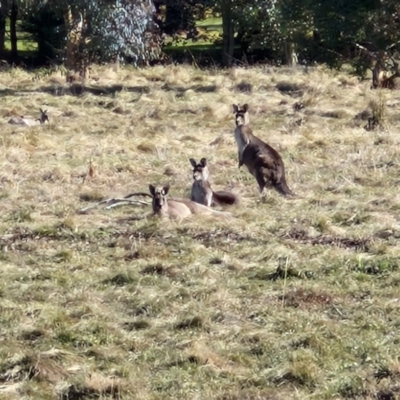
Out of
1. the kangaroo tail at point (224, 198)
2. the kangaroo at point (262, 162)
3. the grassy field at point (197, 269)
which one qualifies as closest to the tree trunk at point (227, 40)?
the grassy field at point (197, 269)

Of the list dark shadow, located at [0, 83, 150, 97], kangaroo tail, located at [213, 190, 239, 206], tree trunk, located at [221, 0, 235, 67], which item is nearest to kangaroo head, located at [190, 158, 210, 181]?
kangaroo tail, located at [213, 190, 239, 206]

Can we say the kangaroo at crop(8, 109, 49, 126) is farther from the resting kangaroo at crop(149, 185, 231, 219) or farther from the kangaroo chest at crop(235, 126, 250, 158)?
the resting kangaroo at crop(149, 185, 231, 219)

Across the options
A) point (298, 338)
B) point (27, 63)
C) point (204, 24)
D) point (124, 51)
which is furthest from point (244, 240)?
point (204, 24)

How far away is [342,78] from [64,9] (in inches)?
254

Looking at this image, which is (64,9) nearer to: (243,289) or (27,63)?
(27,63)

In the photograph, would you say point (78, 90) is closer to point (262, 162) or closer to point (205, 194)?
point (262, 162)

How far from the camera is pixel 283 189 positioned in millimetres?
13125

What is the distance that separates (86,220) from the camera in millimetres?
11820

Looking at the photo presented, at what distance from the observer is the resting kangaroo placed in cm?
1172

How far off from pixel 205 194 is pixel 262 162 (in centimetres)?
124

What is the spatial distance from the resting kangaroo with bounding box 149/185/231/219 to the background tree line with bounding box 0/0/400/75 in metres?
2.06

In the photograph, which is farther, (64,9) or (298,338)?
(64,9)

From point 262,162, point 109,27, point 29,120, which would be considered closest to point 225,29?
point 109,27

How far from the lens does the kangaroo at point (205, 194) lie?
12.6m
